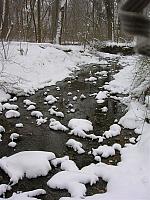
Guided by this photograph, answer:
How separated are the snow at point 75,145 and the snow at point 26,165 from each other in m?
0.48

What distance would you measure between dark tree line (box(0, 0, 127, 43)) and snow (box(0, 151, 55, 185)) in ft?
33.7

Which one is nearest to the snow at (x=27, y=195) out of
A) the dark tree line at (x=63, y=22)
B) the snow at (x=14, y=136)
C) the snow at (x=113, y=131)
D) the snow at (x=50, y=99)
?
the snow at (x=14, y=136)

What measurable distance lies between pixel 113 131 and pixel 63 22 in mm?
15282

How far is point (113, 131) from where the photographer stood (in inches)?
247

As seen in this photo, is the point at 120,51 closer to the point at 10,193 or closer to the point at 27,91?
the point at 27,91

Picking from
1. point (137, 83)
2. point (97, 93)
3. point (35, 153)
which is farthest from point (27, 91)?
point (35, 153)

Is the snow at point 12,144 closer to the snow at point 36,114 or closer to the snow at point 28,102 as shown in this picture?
the snow at point 36,114

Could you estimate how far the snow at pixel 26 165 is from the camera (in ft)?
15.0

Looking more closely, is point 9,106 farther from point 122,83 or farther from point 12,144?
point 122,83

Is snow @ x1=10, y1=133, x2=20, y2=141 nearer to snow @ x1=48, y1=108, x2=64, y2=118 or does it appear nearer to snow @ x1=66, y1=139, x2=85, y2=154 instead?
snow @ x1=66, y1=139, x2=85, y2=154

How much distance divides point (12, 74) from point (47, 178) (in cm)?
524

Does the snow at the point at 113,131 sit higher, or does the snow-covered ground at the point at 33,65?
the snow-covered ground at the point at 33,65

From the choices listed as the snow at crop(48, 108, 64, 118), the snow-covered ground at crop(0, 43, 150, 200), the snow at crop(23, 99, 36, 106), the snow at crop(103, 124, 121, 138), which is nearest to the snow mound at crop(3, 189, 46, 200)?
the snow-covered ground at crop(0, 43, 150, 200)

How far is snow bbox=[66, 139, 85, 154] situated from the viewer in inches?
213
